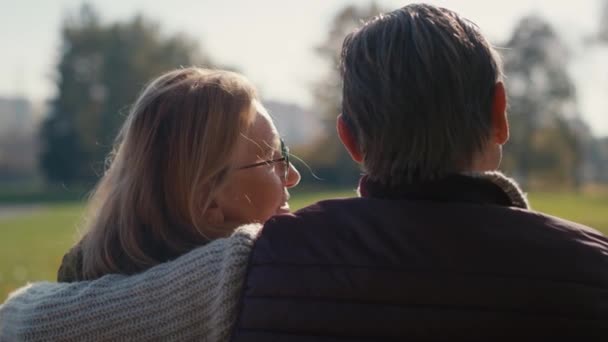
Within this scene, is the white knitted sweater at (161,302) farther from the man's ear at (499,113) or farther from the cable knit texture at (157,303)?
the man's ear at (499,113)

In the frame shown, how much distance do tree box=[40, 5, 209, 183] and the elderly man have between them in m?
48.8

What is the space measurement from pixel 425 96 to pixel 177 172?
2.55 feet

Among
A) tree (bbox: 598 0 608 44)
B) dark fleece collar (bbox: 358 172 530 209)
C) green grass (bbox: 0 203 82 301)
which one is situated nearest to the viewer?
dark fleece collar (bbox: 358 172 530 209)

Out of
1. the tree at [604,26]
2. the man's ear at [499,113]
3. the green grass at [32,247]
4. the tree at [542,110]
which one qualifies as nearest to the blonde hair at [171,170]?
the man's ear at [499,113]

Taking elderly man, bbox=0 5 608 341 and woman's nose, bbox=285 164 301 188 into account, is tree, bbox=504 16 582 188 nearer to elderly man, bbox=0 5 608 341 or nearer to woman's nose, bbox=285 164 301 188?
woman's nose, bbox=285 164 301 188

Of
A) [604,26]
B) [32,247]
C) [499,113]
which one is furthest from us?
[604,26]

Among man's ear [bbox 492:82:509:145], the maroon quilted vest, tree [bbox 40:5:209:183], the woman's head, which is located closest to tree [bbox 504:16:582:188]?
tree [bbox 40:5:209:183]

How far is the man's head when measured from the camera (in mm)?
1794

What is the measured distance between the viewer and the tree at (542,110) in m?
42.0

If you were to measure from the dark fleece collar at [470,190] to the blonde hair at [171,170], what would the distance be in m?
0.62

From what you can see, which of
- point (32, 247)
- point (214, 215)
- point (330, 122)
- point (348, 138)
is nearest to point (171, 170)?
point (214, 215)

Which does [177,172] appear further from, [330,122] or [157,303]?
[330,122]

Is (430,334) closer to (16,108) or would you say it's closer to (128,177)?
(128,177)

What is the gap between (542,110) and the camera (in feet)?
149
